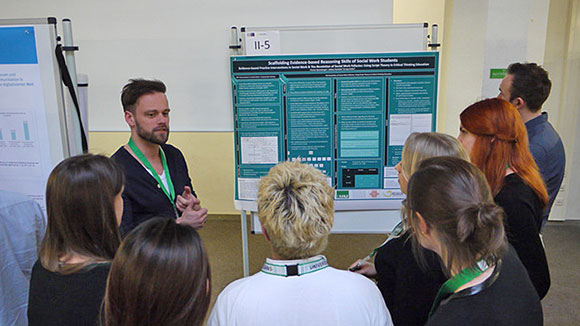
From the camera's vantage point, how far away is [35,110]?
1843 mm

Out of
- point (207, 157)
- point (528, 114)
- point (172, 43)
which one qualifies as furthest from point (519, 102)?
point (172, 43)

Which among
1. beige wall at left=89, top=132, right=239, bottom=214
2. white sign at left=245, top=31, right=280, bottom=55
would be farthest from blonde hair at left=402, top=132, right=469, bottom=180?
beige wall at left=89, top=132, right=239, bottom=214

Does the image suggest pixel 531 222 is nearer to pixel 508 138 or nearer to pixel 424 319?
pixel 508 138

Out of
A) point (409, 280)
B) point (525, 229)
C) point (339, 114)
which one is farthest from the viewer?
point (339, 114)

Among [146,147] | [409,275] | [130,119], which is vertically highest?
[130,119]

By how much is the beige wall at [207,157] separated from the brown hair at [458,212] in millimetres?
3662

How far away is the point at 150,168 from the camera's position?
2062mm

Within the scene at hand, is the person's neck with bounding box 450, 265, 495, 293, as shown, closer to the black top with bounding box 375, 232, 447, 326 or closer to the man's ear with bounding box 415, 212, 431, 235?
the man's ear with bounding box 415, 212, 431, 235

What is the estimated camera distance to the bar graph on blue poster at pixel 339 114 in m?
2.61

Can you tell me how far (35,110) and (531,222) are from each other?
213 cm

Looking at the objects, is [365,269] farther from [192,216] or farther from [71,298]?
[71,298]

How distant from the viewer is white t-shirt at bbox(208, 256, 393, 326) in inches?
38.6

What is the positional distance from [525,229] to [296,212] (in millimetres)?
937

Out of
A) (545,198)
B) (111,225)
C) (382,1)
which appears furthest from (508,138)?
(382,1)
